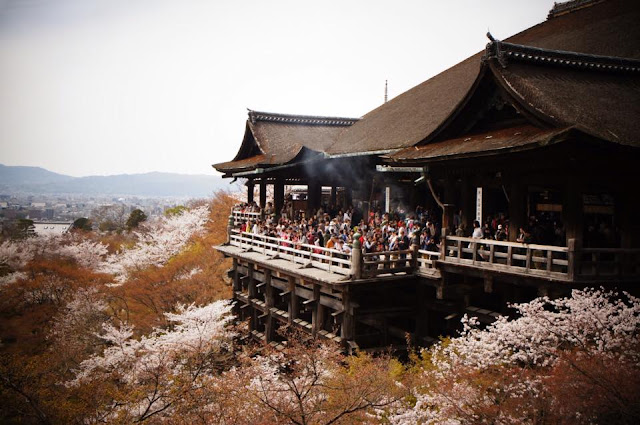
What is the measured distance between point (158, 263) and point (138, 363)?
768 inches

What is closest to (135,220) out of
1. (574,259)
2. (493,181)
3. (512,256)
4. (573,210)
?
(493,181)

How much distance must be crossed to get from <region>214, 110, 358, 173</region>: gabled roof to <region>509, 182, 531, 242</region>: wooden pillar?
38.9ft

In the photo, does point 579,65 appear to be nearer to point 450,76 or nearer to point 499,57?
point 499,57

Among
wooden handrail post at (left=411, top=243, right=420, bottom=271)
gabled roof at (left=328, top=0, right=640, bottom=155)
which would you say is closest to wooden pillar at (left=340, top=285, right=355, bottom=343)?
wooden handrail post at (left=411, top=243, right=420, bottom=271)

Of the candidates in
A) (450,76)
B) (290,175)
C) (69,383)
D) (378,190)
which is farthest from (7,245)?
(450,76)

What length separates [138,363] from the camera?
20359 mm

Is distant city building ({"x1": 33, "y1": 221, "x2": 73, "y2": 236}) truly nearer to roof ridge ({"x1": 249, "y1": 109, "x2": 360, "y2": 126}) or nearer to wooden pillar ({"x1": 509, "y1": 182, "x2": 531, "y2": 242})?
roof ridge ({"x1": 249, "y1": 109, "x2": 360, "y2": 126})

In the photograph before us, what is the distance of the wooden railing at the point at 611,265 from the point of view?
400 inches

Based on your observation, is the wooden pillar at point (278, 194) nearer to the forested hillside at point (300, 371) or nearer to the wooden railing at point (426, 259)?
the forested hillside at point (300, 371)

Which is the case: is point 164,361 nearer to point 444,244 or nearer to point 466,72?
point 444,244

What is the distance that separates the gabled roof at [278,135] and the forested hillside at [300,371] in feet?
22.9

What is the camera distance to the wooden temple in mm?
10484

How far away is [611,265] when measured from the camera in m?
10.4

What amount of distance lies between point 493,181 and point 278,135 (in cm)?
1426
